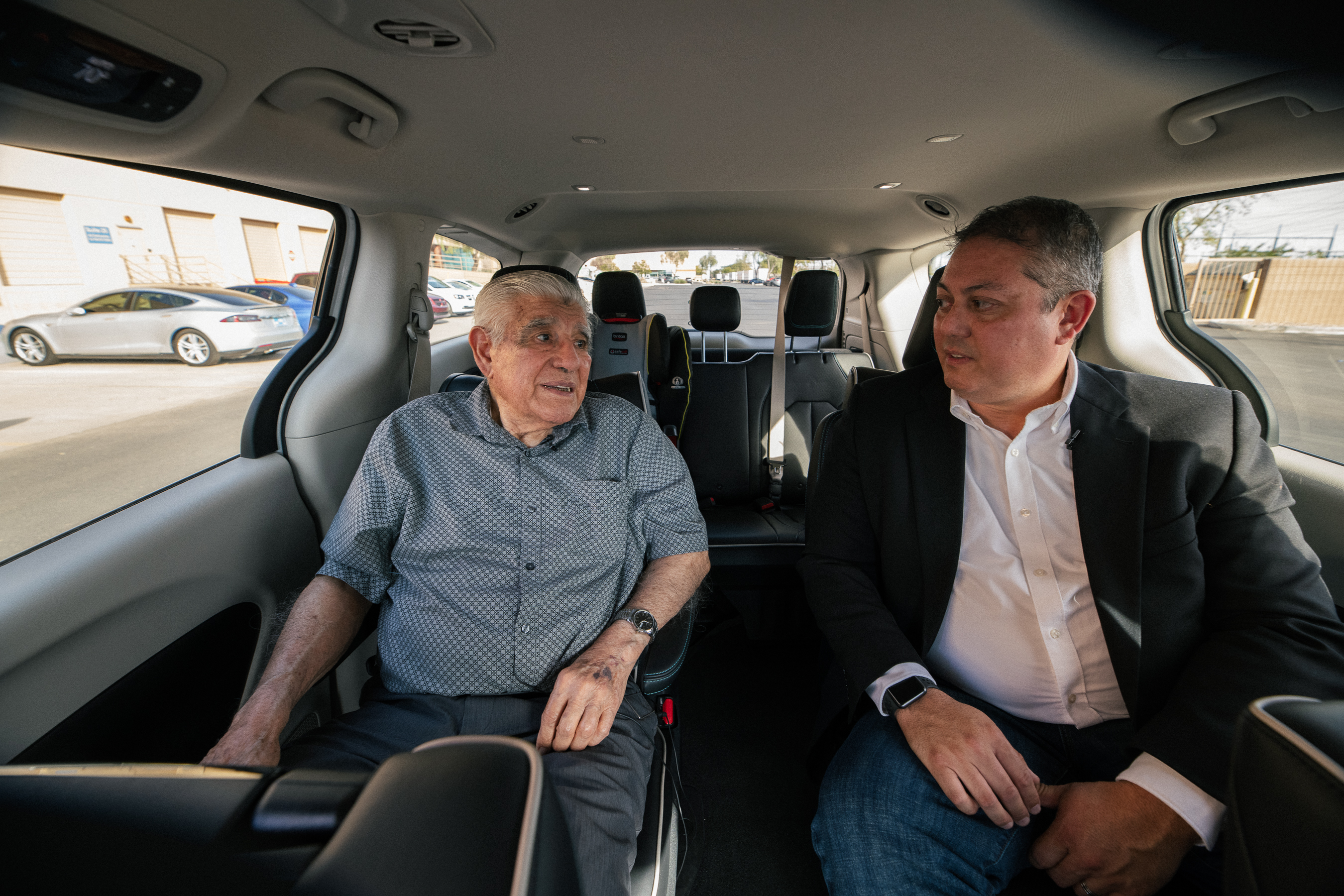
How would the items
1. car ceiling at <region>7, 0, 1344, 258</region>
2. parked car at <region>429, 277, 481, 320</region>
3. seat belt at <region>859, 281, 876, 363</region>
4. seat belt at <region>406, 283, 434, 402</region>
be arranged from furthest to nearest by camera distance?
seat belt at <region>859, 281, 876, 363</region> < parked car at <region>429, 277, 481, 320</region> < seat belt at <region>406, 283, 434, 402</region> < car ceiling at <region>7, 0, 1344, 258</region>

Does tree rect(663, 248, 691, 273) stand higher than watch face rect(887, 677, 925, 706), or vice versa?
tree rect(663, 248, 691, 273)

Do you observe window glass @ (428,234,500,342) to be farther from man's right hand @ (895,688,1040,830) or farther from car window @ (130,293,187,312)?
man's right hand @ (895,688,1040,830)

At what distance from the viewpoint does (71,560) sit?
3.88 feet

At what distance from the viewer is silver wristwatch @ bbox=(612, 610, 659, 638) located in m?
1.39

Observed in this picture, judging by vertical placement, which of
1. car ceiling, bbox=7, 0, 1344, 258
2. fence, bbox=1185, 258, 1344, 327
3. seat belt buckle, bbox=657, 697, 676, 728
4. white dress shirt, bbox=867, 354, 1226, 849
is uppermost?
car ceiling, bbox=7, 0, 1344, 258

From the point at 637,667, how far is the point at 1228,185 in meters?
2.50

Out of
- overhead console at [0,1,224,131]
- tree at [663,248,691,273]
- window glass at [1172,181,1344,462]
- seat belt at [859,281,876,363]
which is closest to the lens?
overhead console at [0,1,224,131]

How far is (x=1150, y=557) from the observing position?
117cm

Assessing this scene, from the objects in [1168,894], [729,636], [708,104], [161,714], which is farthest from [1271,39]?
[161,714]

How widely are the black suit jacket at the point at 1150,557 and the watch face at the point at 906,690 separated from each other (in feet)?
0.17

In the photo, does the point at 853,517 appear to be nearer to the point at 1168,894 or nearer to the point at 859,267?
the point at 1168,894

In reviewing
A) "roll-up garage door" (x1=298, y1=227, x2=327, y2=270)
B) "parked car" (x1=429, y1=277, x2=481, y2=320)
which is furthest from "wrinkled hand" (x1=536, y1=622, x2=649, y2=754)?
"roll-up garage door" (x1=298, y1=227, x2=327, y2=270)

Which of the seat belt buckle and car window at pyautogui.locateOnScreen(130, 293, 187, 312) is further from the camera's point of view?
car window at pyautogui.locateOnScreen(130, 293, 187, 312)

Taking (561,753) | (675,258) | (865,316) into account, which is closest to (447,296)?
(675,258)
